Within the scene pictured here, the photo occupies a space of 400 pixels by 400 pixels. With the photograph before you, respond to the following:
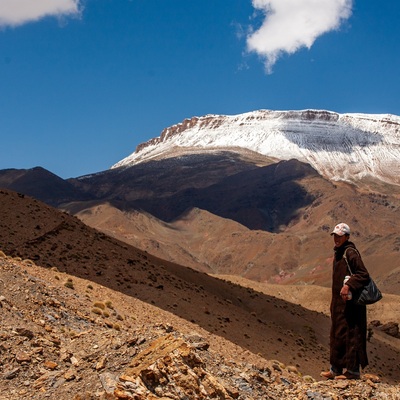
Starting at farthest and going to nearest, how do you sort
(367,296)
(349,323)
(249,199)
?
(249,199) < (349,323) < (367,296)

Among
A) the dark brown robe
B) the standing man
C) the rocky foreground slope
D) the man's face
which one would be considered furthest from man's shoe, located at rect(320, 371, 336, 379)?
the man's face

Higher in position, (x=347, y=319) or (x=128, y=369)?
(x=347, y=319)

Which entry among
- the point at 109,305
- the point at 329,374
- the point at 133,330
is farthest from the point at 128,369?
the point at 109,305

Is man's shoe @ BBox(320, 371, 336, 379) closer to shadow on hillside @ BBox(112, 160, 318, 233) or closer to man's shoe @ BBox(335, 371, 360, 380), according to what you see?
man's shoe @ BBox(335, 371, 360, 380)

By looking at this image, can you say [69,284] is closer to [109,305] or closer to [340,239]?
[109,305]

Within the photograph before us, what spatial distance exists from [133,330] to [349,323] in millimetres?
2874

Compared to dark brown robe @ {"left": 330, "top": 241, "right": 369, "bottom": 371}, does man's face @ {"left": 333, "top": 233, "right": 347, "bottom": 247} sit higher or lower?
higher

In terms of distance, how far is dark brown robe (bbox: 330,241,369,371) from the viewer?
24.8 ft

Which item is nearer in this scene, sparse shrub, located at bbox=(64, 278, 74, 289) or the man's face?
the man's face

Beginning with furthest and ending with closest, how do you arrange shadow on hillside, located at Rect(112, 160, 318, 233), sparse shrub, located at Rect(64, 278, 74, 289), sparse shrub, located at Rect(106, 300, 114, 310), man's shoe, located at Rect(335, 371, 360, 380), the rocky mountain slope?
1. shadow on hillside, located at Rect(112, 160, 318, 233)
2. sparse shrub, located at Rect(64, 278, 74, 289)
3. sparse shrub, located at Rect(106, 300, 114, 310)
4. man's shoe, located at Rect(335, 371, 360, 380)
5. the rocky mountain slope

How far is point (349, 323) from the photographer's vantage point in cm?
765

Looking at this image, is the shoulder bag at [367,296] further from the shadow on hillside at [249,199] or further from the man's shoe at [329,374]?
the shadow on hillside at [249,199]

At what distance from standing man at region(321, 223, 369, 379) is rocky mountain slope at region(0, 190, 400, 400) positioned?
325 millimetres

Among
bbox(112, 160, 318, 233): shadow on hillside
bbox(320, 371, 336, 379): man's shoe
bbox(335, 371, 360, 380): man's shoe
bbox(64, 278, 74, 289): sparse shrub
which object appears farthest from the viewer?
bbox(112, 160, 318, 233): shadow on hillside
